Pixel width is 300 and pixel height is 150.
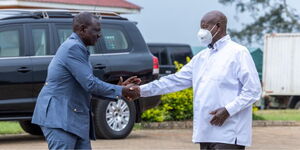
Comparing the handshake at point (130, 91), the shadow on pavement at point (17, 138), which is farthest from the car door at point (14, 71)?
the handshake at point (130, 91)

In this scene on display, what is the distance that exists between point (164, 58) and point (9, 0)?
6.06 metres

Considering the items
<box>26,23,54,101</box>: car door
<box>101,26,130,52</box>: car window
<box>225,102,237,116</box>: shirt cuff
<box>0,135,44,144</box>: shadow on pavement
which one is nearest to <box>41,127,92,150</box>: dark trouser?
<box>225,102,237,116</box>: shirt cuff

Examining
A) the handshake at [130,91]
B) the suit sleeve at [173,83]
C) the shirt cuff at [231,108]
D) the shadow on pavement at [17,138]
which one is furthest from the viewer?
the shadow on pavement at [17,138]

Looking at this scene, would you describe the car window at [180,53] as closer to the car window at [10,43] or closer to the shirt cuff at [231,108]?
the car window at [10,43]

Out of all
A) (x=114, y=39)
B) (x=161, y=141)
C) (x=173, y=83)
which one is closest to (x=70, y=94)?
(x=173, y=83)

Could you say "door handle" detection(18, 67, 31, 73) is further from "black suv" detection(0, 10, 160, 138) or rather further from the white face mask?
the white face mask

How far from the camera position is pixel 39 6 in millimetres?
20234

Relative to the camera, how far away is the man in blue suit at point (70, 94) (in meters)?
6.55

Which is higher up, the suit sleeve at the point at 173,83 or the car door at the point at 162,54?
the suit sleeve at the point at 173,83

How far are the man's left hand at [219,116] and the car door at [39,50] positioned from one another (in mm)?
6190

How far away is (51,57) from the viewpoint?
1254cm

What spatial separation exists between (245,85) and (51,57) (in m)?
6.47

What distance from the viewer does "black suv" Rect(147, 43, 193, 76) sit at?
23958 mm

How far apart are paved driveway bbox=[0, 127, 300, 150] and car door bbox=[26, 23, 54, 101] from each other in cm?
98
